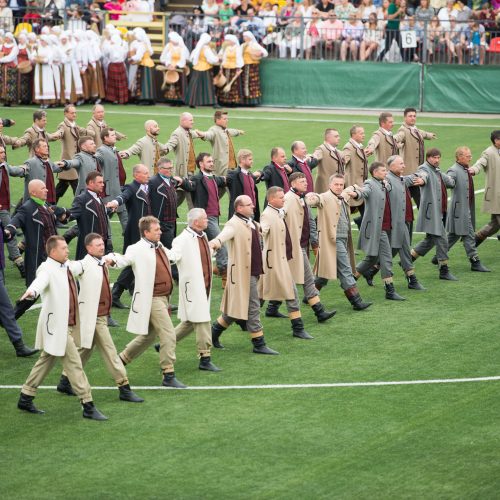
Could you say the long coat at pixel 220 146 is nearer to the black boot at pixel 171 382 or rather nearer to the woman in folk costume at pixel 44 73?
the black boot at pixel 171 382

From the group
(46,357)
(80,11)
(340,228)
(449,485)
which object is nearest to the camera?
(449,485)

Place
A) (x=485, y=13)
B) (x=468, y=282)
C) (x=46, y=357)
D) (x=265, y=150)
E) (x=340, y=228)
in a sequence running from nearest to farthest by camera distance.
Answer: (x=46, y=357), (x=340, y=228), (x=468, y=282), (x=265, y=150), (x=485, y=13)

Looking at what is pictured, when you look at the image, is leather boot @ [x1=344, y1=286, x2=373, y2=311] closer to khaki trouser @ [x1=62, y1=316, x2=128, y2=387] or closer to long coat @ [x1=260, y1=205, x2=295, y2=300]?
long coat @ [x1=260, y1=205, x2=295, y2=300]

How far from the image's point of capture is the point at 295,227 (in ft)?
54.0

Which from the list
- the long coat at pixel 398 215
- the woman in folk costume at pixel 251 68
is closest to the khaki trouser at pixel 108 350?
the long coat at pixel 398 215

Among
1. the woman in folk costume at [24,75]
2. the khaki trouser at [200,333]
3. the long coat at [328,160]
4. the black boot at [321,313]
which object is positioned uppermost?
the woman in folk costume at [24,75]

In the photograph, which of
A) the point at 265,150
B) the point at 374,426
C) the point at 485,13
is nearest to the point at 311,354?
the point at 374,426

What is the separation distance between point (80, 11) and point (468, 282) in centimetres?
2231

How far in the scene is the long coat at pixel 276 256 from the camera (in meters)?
15.8

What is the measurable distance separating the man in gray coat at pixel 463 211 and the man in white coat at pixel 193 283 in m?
6.43

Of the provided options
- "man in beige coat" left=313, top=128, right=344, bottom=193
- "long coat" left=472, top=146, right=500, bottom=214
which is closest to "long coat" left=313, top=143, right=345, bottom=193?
"man in beige coat" left=313, top=128, right=344, bottom=193

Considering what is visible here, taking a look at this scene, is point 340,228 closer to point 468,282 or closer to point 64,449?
point 468,282

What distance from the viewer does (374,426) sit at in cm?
1245

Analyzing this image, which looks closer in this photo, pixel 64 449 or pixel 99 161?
pixel 64 449
